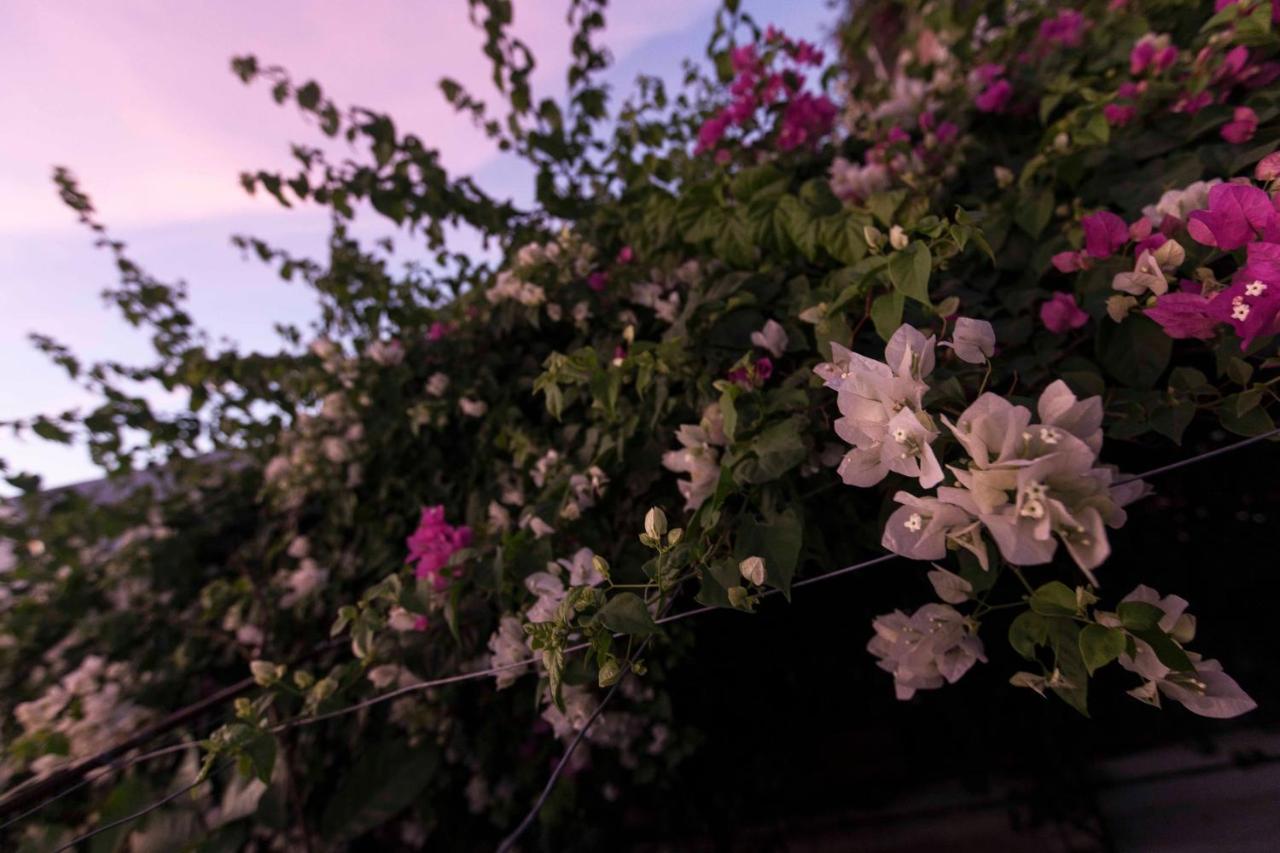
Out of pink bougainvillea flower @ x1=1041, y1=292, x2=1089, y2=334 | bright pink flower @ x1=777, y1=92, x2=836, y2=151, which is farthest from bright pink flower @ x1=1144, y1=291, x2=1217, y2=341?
bright pink flower @ x1=777, y1=92, x2=836, y2=151

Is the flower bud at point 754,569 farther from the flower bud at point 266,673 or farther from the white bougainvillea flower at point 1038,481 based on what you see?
the flower bud at point 266,673

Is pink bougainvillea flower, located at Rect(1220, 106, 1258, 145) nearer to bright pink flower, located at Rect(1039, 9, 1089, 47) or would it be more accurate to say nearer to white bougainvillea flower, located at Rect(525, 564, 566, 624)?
bright pink flower, located at Rect(1039, 9, 1089, 47)

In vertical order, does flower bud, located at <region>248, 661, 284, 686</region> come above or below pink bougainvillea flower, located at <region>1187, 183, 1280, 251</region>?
below

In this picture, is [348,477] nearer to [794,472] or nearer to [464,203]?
[464,203]

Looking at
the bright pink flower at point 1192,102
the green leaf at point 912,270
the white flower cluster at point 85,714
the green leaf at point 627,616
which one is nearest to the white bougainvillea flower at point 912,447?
the green leaf at point 912,270

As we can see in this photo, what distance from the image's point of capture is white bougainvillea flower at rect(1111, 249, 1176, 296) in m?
0.66

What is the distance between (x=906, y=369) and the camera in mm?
527

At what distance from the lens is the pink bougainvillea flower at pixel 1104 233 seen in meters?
0.75

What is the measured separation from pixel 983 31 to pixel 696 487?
186cm

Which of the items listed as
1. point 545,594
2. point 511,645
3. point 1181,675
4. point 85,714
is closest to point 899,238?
point 1181,675

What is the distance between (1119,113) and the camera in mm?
1106

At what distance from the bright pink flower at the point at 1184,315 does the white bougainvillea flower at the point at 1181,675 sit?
28 cm

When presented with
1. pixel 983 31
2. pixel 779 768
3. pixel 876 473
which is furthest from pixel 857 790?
pixel 983 31

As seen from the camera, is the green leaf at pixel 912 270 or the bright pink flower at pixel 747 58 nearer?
the green leaf at pixel 912 270
